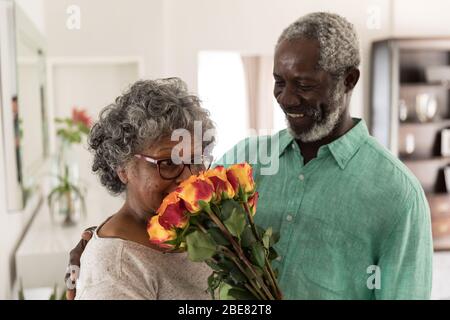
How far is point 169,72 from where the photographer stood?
0.60m

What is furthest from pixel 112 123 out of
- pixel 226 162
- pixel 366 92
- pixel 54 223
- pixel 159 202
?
pixel 54 223

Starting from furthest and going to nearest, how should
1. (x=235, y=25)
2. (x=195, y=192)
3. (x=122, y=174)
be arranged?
(x=235, y=25), (x=122, y=174), (x=195, y=192)

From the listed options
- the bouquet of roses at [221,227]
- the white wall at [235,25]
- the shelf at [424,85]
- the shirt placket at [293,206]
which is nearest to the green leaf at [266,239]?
the bouquet of roses at [221,227]

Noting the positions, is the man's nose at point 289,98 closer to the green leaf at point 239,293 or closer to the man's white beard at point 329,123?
the man's white beard at point 329,123

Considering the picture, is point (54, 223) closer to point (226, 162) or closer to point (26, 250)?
point (26, 250)

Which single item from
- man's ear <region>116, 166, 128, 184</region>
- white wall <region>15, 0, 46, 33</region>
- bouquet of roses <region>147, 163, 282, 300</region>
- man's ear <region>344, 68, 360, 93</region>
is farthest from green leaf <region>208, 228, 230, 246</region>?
white wall <region>15, 0, 46, 33</region>

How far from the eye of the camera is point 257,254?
1.23 ft

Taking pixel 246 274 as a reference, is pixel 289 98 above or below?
above

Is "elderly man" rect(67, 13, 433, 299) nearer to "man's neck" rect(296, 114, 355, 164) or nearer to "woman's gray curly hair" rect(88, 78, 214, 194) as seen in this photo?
"man's neck" rect(296, 114, 355, 164)

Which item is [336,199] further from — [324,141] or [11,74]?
[11,74]

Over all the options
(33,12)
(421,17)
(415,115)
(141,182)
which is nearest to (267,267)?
(141,182)

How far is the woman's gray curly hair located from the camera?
0.41 meters

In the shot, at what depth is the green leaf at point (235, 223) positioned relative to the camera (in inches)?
13.8

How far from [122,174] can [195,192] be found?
0.12 m
